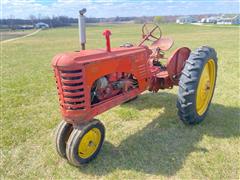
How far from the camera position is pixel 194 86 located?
399cm

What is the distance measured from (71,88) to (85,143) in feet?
2.45

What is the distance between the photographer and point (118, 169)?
3.40 meters

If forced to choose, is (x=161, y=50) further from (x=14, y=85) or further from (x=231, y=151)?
(x=14, y=85)

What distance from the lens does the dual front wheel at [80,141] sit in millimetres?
3295

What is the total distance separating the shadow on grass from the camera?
3453 millimetres

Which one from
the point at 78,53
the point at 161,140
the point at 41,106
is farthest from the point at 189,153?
the point at 41,106

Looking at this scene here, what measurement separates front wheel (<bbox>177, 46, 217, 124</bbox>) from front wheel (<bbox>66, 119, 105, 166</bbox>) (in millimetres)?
1332

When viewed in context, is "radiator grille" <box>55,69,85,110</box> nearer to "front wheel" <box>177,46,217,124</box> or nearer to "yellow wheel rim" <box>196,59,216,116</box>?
"front wheel" <box>177,46,217,124</box>

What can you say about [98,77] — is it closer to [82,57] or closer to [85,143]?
[82,57]

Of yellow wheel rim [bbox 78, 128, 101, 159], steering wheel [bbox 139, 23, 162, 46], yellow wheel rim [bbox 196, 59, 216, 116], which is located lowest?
yellow wheel rim [bbox 78, 128, 101, 159]

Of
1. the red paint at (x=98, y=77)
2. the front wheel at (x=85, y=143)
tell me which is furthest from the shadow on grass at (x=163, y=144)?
the red paint at (x=98, y=77)

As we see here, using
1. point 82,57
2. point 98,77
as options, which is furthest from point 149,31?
point 82,57

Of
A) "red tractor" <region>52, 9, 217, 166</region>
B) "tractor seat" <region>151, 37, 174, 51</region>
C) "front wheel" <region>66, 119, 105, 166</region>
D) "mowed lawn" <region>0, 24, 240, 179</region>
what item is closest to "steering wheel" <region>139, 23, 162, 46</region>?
"tractor seat" <region>151, 37, 174, 51</region>

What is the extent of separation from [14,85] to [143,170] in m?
5.47
